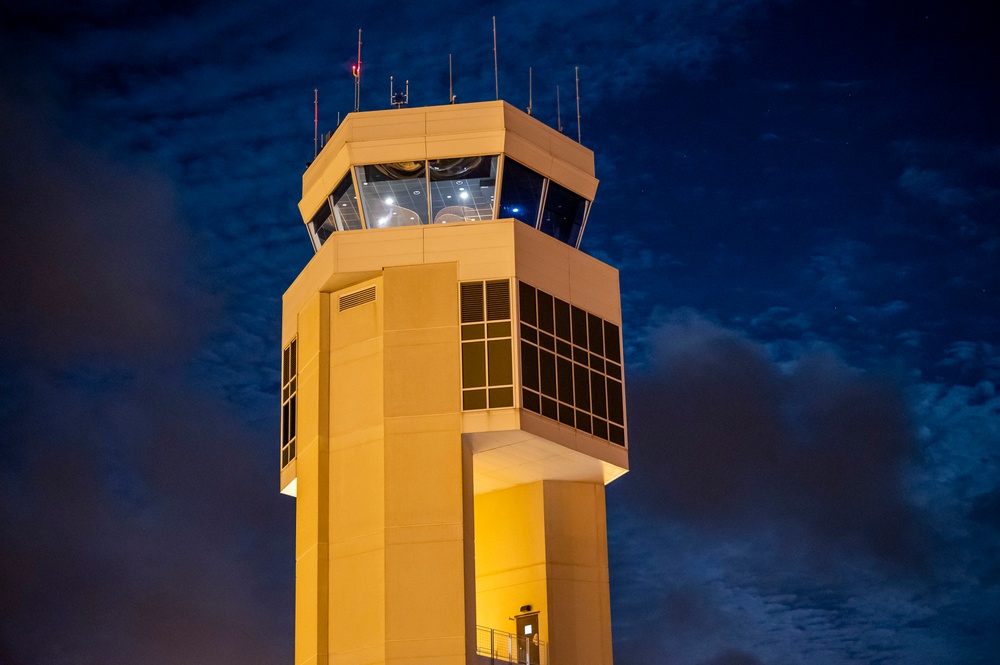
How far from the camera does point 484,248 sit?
154 feet

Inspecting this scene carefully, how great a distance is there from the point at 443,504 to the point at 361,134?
12.2 metres

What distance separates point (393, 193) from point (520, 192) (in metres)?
3.98

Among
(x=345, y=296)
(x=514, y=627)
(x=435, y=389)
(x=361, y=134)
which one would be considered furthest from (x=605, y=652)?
(x=361, y=134)

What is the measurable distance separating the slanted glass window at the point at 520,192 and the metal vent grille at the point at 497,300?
2831mm

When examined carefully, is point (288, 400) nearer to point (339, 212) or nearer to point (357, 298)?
point (357, 298)

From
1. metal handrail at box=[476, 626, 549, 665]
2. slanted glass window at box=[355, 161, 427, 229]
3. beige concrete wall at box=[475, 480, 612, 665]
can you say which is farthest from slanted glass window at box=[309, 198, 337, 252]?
metal handrail at box=[476, 626, 549, 665]

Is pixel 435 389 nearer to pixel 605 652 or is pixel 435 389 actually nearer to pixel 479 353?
pixel 479 353

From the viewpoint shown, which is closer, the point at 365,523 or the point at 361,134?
the point at 365,523

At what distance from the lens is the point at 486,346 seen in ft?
151

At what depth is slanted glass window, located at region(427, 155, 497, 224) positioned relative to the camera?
4838 centimetres

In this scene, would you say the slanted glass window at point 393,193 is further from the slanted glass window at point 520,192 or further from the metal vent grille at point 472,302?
the metal vent grille at point 472,302

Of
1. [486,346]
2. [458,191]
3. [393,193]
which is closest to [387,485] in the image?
[486,346]

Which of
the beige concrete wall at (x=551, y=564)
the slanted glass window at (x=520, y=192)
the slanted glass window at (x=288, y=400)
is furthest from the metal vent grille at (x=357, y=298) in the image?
the beige concrete wall at (x=551, y=564)

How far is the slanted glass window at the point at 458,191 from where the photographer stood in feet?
159
